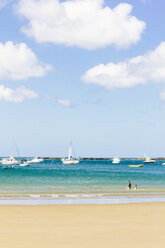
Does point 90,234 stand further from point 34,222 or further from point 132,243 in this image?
point 34,222

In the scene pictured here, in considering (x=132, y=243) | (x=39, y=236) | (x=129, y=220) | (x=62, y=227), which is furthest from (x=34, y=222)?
(x=132, y=243)

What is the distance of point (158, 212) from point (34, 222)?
10.4 m

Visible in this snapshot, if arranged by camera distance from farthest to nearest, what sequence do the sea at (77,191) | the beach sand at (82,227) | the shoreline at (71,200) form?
the sea at (77,191), the shoreline at (71,200), the beach sand at (82,227)

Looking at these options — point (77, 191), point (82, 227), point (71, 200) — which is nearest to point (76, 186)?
point (77, 191)

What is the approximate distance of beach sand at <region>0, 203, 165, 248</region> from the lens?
19.3 meters

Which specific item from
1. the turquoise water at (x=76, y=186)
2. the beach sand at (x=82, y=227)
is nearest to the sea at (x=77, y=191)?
the turquoise water at (x=76, y=186)

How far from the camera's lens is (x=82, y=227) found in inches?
936

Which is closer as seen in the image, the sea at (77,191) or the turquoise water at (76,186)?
the sea at (77,191)

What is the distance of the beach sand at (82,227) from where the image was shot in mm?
19328

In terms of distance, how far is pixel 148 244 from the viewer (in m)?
19.1

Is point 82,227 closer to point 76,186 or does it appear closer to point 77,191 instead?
point 77,191

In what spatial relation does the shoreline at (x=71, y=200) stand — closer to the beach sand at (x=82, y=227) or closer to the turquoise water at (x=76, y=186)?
the turquoise water at (x=76, y=186)

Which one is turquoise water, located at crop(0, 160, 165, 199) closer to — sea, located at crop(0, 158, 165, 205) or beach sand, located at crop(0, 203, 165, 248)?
sea, located at crop(0, 158, 165, 205)

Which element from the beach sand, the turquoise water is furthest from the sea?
the beach sand
